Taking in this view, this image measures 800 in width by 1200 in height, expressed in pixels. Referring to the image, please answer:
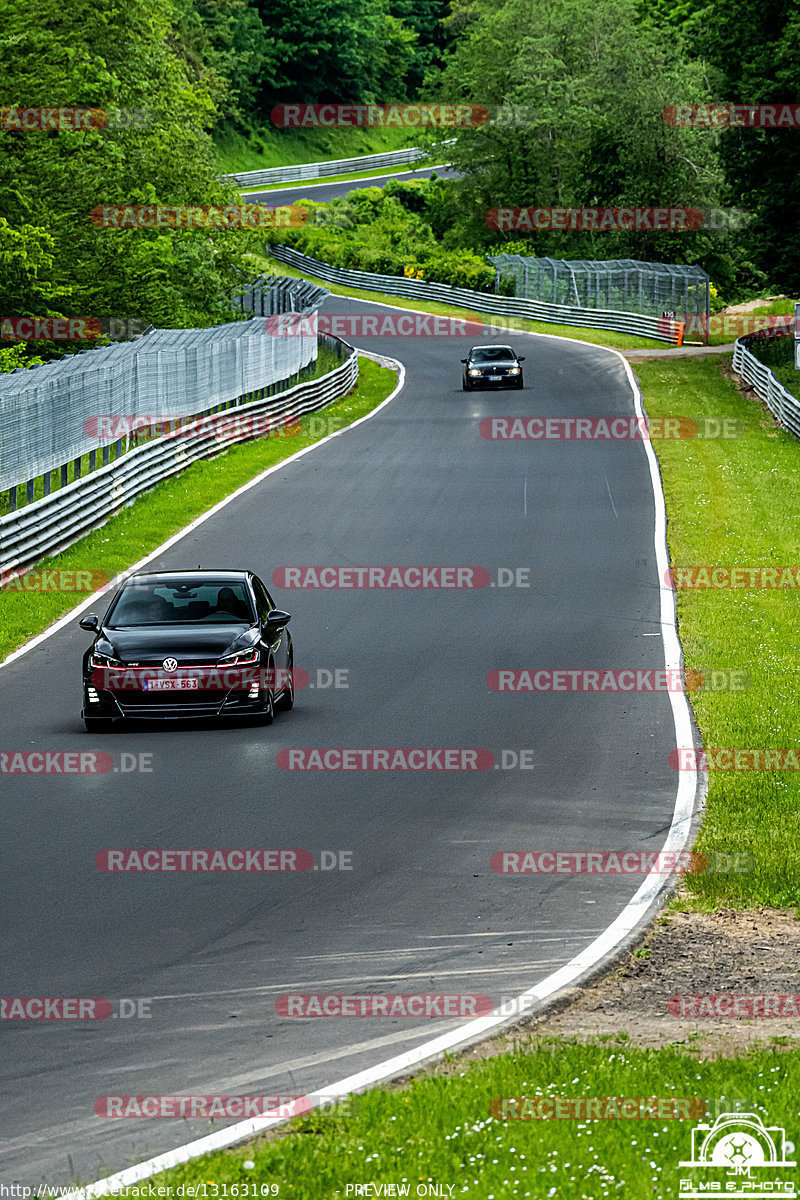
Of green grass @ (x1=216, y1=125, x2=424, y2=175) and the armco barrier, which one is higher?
green grass @ (x1=216, y1=125, x2=424, y2=175)

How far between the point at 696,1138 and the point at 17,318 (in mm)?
41830

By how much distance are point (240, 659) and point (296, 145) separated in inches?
4746

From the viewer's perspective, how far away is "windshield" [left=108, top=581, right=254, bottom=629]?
16.2 m

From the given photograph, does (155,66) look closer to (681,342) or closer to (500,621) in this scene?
(681,342)

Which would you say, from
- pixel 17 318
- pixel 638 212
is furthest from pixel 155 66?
pixel 638 212

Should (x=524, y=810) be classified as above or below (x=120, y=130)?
below

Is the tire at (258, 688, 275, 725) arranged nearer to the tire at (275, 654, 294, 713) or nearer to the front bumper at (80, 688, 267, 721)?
the front bumper at (80, 688, 267, 721)

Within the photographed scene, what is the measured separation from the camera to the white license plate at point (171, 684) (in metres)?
15.3

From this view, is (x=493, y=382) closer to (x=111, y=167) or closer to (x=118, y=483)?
A: (x=111, y=167)

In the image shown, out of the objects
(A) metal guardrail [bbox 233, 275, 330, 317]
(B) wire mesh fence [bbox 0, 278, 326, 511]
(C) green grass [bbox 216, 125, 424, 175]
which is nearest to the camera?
(B) wire mesh fence [bbox 0, 278, 326, 511]

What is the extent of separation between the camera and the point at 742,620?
20.6 meters

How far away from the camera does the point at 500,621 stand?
2108 cm

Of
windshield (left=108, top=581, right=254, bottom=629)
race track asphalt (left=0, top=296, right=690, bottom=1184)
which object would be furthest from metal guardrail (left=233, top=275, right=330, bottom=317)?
windshield (left=108, top=581, right=254, bottom=629)

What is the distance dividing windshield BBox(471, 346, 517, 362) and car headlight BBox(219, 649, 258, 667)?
3611 centimetres
